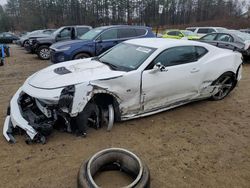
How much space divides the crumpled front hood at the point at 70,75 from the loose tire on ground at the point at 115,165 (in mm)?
1167

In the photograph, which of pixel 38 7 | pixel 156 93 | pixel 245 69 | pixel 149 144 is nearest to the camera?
pixel 149 144

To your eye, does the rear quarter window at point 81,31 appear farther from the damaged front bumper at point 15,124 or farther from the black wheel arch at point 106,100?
the black wheel arch at point 106,100

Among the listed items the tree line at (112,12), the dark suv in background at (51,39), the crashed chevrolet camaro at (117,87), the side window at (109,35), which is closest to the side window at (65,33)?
the dark suv in background at (51,39)

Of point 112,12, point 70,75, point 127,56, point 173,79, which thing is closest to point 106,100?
point 70,75

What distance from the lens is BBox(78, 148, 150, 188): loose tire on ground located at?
220cm

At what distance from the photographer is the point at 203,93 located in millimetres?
4430

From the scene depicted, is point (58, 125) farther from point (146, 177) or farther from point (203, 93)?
point (203, 93)

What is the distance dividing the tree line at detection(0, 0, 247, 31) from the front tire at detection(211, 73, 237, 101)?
45137mm

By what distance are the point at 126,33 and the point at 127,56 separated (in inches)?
175

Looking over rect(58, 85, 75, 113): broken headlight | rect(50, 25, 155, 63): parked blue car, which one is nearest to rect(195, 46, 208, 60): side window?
rect(58, 85, 75, 113): broken headlight

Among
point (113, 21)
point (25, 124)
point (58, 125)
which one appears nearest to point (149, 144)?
point (58, 125)

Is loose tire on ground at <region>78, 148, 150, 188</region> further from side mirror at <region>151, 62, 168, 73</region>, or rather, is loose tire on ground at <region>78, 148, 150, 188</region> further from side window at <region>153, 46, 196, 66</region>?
side window at <region>153, 46, 196, 66</region>

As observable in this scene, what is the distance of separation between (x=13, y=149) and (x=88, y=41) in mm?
5173

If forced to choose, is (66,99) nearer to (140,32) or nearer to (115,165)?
(115,165)
